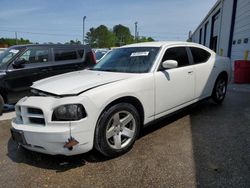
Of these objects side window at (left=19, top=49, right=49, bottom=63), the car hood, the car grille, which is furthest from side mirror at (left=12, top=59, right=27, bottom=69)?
the car grille

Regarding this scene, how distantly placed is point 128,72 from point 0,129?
2.91m

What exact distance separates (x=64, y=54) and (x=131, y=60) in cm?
343

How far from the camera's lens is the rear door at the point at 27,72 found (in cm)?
565

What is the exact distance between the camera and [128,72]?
12.1 ft

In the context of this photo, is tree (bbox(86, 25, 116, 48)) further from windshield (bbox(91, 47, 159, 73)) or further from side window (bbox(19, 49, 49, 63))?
windshield (bbox(91, 47, 159, 73))

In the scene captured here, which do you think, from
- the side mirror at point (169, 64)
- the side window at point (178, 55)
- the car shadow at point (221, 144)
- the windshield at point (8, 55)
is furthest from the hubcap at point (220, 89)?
the windshield at point (8, 55)

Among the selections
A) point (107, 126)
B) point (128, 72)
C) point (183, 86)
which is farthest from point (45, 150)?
point (183, 86)

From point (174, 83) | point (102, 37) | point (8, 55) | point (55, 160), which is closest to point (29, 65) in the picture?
point (8, 55)

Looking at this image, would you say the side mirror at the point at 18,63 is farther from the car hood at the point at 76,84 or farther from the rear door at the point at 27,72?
the car hood at the point at 76,84

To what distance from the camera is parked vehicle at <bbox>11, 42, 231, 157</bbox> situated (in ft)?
8.91

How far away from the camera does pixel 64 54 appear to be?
22.2ft

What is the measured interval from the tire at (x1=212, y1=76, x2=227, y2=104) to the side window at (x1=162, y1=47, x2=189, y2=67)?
1.42 m

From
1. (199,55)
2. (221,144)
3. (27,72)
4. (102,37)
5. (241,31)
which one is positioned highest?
(102,37)

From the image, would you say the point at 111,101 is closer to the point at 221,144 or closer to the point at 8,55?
the point at 221,144
